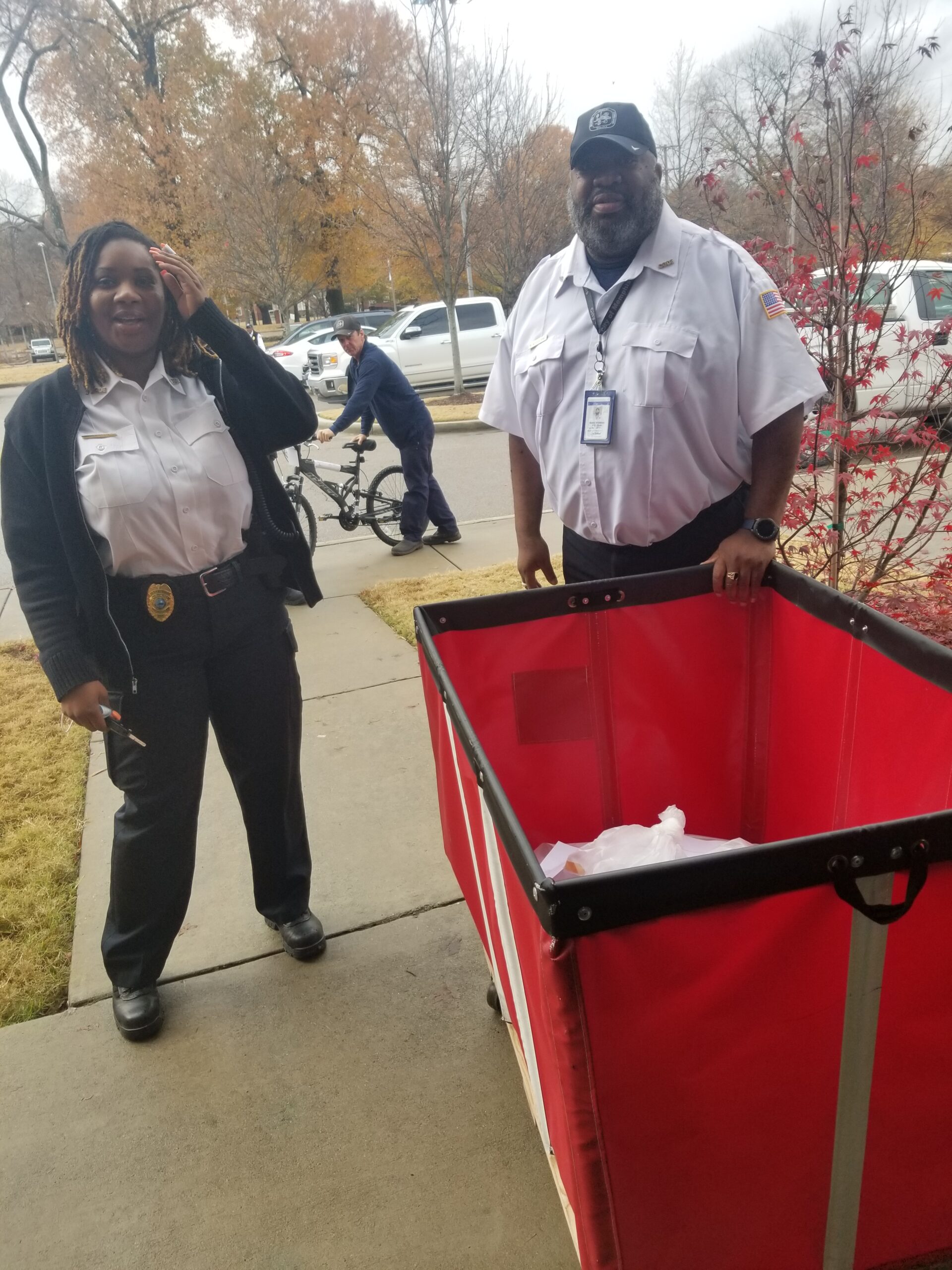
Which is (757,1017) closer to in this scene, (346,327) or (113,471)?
(113,471)

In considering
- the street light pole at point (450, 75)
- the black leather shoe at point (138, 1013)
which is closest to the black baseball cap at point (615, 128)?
the black leather shoe at point (138, 1013)

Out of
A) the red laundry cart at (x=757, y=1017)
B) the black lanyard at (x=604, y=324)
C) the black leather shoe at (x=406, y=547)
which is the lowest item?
the black leather shoe at (x=406, y=547)

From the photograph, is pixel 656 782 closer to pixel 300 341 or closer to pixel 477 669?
pixel 477 669

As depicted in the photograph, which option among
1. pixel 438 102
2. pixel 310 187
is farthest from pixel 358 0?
pixel 438 102

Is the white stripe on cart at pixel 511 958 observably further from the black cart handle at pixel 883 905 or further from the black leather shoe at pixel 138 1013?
the black leather shoe at pixel 138 1013

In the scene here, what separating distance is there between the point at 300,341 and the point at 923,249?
772 inches

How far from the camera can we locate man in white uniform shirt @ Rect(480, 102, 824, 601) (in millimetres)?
2244

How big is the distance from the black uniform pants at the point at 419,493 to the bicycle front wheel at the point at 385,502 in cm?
10

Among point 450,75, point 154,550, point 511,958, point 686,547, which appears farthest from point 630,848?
point 450,75

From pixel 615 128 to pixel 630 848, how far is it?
177cm

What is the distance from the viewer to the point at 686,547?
2.47 metres

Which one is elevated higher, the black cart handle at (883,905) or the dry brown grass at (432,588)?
the black cart handle at (883,905)

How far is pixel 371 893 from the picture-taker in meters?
3.05

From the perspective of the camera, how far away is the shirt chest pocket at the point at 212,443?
7.43 feet
